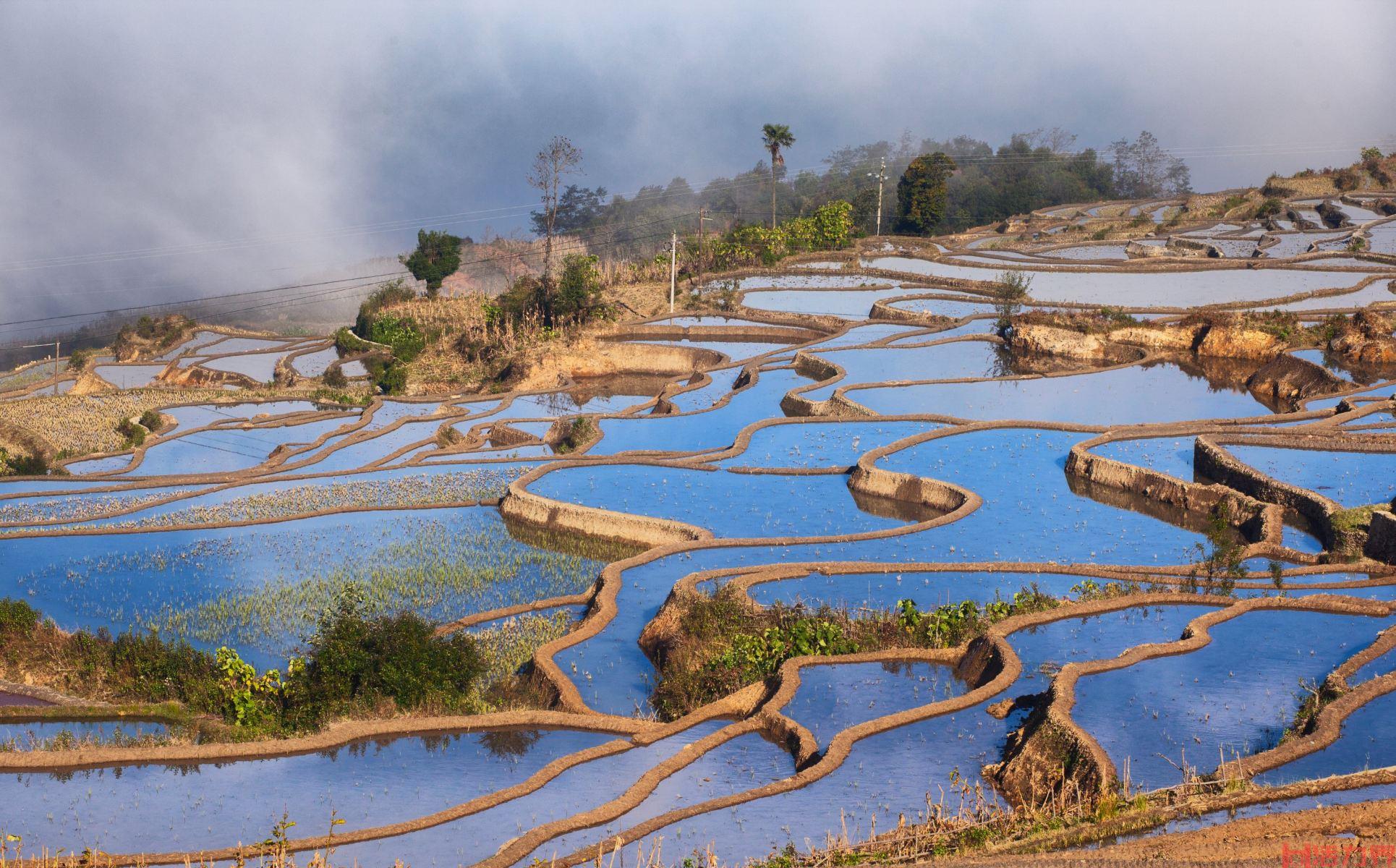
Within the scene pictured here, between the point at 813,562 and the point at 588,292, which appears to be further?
the point at 588,292

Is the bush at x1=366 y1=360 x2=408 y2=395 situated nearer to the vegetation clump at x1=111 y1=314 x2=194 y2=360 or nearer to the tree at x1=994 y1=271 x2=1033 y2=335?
the vegetation clump at x1=111 y1=314 x2=194 y2=360

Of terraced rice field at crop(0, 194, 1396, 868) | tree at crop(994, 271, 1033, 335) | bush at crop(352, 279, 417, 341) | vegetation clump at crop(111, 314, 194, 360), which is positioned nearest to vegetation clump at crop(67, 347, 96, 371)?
vegetation clump at crop(111, 314, 194, 360)

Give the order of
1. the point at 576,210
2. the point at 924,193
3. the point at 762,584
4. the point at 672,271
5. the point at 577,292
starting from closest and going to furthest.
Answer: the point at 762,584, the point at 577,292, the point at 672,271, the point at 924,193, the point at 576,210

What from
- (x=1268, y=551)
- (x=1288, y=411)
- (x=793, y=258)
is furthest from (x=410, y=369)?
(x=1268, y=551)

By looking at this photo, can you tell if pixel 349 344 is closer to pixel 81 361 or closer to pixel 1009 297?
pixel 81 361

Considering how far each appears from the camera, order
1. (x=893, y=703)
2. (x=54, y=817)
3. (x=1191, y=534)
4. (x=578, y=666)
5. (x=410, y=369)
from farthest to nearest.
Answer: (x=410, y=369) < (x=1191, y=534) < (x=578, y=666) < (x=893, y=703) < (x=54, y=817)

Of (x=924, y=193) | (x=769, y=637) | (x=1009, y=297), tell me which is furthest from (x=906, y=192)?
(x=769, y=637)

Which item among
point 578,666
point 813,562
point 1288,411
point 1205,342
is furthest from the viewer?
point 1205,342

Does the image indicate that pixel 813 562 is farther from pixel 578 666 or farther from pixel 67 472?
pixel 67 472
